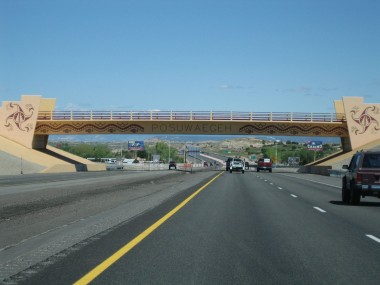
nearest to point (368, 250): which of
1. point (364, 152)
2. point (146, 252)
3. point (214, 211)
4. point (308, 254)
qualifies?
point (308, 254)

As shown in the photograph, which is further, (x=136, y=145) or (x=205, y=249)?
(x=136, y=145)

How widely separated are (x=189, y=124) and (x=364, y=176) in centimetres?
5769

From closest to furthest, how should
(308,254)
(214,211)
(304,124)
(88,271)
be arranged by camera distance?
(88,271), (308,254), (214,211), (304,124)

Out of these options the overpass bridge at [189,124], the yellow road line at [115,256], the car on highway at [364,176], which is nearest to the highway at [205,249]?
the yellow road line at [115,256]

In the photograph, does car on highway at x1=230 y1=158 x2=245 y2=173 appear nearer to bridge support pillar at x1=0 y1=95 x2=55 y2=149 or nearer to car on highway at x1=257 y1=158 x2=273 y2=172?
car on highway at x1=257 y1=158 x2=273 y2=172

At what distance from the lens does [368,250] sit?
11.1m

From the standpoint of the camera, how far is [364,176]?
21.4 meters

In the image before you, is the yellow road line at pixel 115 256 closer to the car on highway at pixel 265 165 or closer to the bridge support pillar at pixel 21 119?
the bridge support pillar at pixel 21 119

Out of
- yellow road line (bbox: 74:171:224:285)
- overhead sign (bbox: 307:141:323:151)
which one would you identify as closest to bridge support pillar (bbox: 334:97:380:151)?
overhead sign (bbox: 307:141:323:151)

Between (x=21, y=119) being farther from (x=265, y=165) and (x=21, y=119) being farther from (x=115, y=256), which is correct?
(x=115, y=256)

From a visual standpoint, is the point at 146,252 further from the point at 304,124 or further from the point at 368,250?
the point at 304,124

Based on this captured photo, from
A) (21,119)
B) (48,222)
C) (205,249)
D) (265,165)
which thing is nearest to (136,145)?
(265,165)

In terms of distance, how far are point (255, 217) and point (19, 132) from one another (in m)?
67.5

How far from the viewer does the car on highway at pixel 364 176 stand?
69.8 ft
